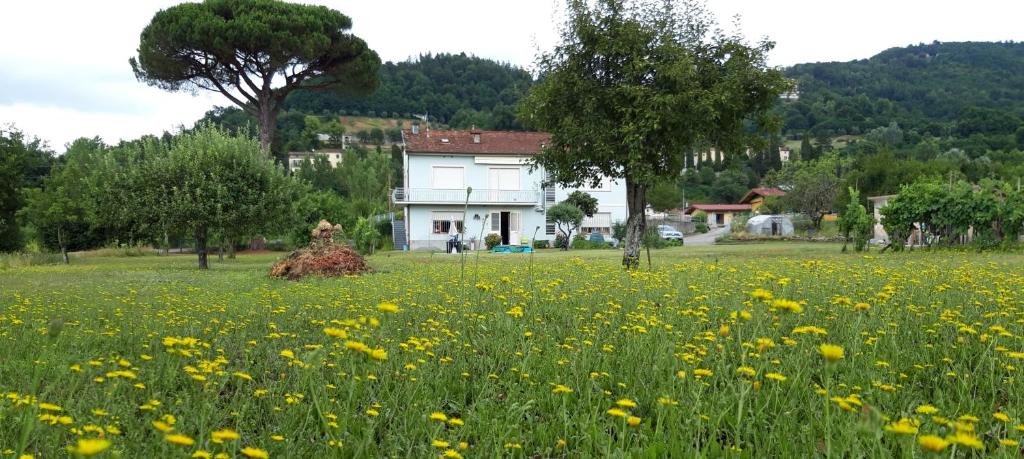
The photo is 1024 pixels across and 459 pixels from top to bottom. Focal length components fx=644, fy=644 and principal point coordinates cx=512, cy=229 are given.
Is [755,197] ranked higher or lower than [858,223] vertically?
higher

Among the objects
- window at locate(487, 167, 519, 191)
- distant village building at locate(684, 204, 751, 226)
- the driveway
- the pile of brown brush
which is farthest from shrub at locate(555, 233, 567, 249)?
distant village building at locate(684, 204, 751, 226)

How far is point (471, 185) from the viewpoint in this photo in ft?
119

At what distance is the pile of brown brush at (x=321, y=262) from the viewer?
13.0 metres

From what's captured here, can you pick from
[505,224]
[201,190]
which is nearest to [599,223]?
[505,224]

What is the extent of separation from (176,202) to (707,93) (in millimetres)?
13236

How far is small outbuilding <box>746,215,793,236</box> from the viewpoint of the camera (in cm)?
4869

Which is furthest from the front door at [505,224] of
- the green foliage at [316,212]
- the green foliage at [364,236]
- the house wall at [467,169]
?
the green foliage at [364,236]

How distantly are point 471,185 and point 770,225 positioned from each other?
83.8ft

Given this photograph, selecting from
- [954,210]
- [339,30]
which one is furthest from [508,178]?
[954,210]

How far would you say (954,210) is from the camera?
19.5 metres

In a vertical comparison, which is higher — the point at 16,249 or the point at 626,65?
the point at 626,65

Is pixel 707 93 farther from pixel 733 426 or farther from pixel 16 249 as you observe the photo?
pixel 16 249

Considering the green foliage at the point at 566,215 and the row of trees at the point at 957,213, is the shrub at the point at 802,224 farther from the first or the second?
the row of trees at the point at 957,213

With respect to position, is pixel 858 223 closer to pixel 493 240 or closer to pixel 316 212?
pixel 493 240
